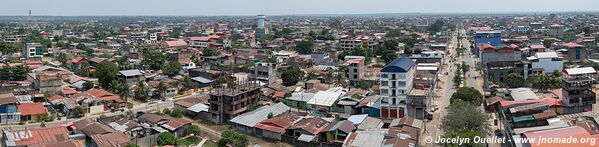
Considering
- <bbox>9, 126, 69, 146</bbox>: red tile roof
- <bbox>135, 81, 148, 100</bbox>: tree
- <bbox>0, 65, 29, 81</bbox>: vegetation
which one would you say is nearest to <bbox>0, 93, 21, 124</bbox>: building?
<bbox>9, 126, 69, 146</bbox>: red tile roof

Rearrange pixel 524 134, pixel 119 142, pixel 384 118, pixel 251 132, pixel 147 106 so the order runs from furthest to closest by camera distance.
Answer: pixel 147 106, pixel 384 118, pixel 251 132, pixel 119 142, pixel 524 134

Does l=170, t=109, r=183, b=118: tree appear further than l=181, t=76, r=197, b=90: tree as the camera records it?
No

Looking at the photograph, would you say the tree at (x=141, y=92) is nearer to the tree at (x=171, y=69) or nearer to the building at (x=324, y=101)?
the tree at (x=171, y=69)

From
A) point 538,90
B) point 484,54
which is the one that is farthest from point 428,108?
point 484,54

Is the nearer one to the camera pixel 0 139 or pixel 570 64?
pixel 0 139

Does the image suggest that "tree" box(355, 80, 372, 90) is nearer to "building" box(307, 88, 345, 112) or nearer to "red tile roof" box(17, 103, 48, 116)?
"building" box(307, 88, 345, 112)

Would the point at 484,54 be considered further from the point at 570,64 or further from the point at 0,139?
the point at 0,139

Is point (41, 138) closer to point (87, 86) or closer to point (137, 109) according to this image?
point (137, 109)
